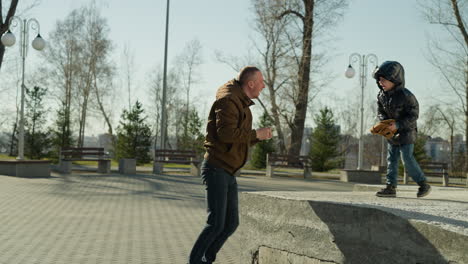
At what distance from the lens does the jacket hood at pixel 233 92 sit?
4.23 m

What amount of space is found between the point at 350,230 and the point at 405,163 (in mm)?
1618

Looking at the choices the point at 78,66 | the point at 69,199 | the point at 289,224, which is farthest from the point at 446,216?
the point at 78,66

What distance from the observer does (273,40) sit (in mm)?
26359

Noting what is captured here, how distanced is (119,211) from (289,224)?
18.5 ft

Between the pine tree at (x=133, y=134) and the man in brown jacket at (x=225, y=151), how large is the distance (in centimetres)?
2706

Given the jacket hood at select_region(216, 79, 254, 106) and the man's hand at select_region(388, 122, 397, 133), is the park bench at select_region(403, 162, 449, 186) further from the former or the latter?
the jacket hood at select_region(216, 79, 254, 106)

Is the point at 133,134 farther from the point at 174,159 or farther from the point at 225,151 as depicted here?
the point at 225,151

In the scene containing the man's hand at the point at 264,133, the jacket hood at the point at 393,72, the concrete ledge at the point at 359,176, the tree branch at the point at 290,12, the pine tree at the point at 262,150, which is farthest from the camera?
Result: the pine tree at the point at 262,150

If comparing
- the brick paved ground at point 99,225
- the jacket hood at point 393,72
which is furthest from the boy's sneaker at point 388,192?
the brick paved ground at point 99,225

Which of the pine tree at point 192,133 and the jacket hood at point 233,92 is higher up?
the pine tree at point 192,133

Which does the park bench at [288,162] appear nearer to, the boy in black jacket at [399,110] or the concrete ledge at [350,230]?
the boy in black jacket at [399,110]

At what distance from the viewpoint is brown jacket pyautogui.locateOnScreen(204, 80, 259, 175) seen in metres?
4.16

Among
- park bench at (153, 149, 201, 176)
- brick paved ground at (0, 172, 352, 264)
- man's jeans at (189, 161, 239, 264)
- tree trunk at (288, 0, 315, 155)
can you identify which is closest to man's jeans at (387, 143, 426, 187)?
brick paved ground at (0, 172, 352, 264)

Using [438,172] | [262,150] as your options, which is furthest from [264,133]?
[262,150]
